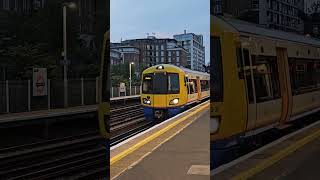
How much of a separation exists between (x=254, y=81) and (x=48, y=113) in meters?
0.71

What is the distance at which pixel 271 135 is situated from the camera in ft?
5.58

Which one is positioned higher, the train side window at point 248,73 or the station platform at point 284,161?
the train side window at point 248,73

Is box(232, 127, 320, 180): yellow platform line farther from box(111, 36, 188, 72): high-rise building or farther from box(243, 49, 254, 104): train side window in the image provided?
box(111, 36, 188, 72): high-rise building

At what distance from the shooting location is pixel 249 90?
4.95 feet

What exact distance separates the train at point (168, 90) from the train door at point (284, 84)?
0.45 meters

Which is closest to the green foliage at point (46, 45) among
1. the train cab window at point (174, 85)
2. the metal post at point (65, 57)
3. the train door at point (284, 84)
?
the metal post at point (65, 57)

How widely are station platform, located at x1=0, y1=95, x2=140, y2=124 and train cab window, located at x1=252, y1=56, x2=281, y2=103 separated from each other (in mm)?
447

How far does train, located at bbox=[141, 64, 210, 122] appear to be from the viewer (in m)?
1.37

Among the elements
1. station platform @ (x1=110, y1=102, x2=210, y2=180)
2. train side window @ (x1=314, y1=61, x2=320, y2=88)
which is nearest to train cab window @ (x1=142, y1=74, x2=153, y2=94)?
station platform @ (x1=110, y1=102, x2=210, y2=180)

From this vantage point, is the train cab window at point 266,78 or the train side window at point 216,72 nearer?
the train side window at point 216,72

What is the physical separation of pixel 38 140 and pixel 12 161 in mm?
111

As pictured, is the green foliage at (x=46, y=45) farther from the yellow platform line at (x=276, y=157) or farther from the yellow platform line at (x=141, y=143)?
the yellow platform line at (x=276, y=157)

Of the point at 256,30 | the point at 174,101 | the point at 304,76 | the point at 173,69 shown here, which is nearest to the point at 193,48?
the point at 173,69

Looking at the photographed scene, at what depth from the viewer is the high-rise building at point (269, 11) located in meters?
1.39
